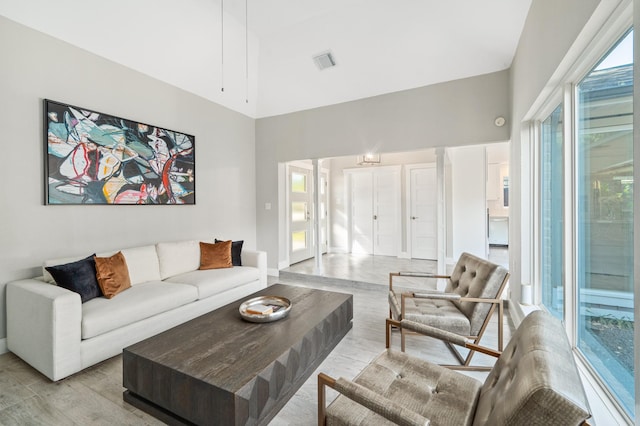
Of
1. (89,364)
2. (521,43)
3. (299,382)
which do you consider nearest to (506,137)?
(521,43)

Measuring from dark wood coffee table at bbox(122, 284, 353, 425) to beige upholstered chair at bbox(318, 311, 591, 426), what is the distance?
513mm

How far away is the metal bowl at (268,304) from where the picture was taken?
2160mm

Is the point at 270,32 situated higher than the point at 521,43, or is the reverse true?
the point at 270,32

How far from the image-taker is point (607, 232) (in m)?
1.47

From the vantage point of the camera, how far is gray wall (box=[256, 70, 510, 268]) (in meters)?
3.70

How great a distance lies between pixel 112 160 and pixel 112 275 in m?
1.37

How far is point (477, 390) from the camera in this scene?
4.39 ft

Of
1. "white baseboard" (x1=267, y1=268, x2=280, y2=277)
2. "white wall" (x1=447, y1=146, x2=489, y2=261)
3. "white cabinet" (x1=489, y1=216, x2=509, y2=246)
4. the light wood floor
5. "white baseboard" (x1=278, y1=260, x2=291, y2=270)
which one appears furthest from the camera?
"white cabinet" (x1=489, y1=216, x2=509, y2=246)

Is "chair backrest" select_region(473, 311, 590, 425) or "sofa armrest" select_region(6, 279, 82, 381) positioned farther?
"sofa armrest" select_region(6, 279, 82, 381)

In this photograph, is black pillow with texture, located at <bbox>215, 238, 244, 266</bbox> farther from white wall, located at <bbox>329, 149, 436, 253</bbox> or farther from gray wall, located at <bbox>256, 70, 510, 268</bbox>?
white wall, located at <bbox>329, 149, 436, 253</bbox>

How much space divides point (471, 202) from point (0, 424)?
6591mm

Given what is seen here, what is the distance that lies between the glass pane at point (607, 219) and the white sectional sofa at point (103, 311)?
3211 millimetres

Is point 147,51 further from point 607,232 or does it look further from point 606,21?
point 607,232

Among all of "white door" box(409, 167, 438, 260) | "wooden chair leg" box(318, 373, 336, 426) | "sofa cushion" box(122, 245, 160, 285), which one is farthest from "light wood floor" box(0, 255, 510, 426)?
"white door" box(409, 167, 438, 260)
